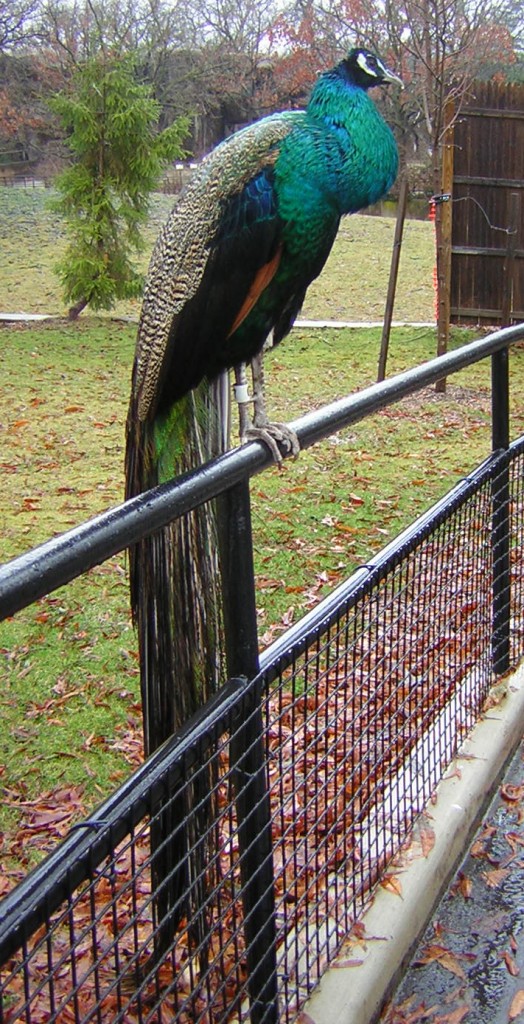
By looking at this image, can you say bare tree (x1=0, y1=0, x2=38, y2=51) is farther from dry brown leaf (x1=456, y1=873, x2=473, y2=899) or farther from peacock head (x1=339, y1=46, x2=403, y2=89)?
dry brown leaf (x1=456, y1=873, x2=473, y2=899)

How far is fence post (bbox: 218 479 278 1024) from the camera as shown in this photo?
142cm

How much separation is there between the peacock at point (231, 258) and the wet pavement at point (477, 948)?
1075 millimetres

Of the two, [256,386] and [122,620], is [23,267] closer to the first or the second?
[122,620]

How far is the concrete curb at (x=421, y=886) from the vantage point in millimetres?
1678

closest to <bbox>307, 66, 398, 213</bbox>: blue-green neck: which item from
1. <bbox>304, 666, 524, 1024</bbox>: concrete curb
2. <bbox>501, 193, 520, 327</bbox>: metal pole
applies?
<bbox>304, 666, 524, 1024</bbox>: concrete curb

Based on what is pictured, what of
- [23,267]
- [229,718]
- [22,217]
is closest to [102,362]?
[23,267]

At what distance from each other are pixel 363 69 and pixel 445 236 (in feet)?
19.8

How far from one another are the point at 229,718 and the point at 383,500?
13.2 feet

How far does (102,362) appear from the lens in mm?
10203

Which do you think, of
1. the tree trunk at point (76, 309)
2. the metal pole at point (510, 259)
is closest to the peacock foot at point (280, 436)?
the metal pole at point (510, 259)

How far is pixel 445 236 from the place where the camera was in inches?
328

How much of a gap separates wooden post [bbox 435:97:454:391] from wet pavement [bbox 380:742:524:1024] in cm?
624

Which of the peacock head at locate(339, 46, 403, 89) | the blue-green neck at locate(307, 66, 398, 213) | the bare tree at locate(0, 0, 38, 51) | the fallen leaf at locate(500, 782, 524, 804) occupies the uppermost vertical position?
the bare tree at locate(0, 0, 38, 51)

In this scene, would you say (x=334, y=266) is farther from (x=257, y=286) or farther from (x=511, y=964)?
(x=511, y=964)
